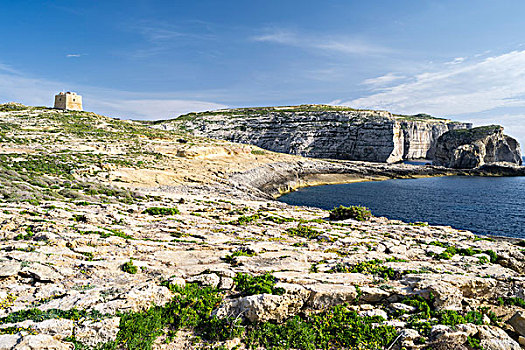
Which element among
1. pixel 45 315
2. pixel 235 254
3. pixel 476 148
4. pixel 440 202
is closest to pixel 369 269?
pixel 235 254

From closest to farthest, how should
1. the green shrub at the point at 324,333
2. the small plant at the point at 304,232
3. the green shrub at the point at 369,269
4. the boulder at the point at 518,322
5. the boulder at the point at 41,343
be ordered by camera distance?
the boulder at the point at 41,343 → the green shrub at the point at 324,333 → the boulder at the point at 518,322 → the green shrub at the point at 369,269 → the small plant at the point at 304,232

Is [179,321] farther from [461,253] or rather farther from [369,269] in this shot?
[461,253]

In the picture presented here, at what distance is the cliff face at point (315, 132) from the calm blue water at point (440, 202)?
45.5 m

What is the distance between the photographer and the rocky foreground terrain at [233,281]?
7.30m

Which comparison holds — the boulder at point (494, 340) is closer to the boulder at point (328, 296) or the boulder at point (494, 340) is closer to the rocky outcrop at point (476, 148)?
the boulder at point (328, 296)

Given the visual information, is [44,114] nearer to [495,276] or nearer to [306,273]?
[306,273]

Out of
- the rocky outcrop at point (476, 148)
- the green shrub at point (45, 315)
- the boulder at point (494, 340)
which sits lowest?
the green shrub at point (45, 315)

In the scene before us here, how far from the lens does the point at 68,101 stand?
76688 mm

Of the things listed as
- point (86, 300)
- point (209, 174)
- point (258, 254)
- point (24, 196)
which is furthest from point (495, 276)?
point (209, 174)

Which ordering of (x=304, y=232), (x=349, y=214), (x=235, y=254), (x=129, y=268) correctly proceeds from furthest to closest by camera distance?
(x=349, y=214) → (x=304, y=232) → (x=235, y=254) → (x=129, y=268)

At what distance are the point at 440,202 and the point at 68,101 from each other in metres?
92.8

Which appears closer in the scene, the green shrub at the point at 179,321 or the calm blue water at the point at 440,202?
the green shrub at the point at 179,321

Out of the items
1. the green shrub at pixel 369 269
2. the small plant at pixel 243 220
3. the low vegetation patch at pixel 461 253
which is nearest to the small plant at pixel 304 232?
the small plant at pixel 243 220

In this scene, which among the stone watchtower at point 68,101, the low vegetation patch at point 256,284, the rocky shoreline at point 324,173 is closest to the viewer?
the low vegetation patch at point 256,284
